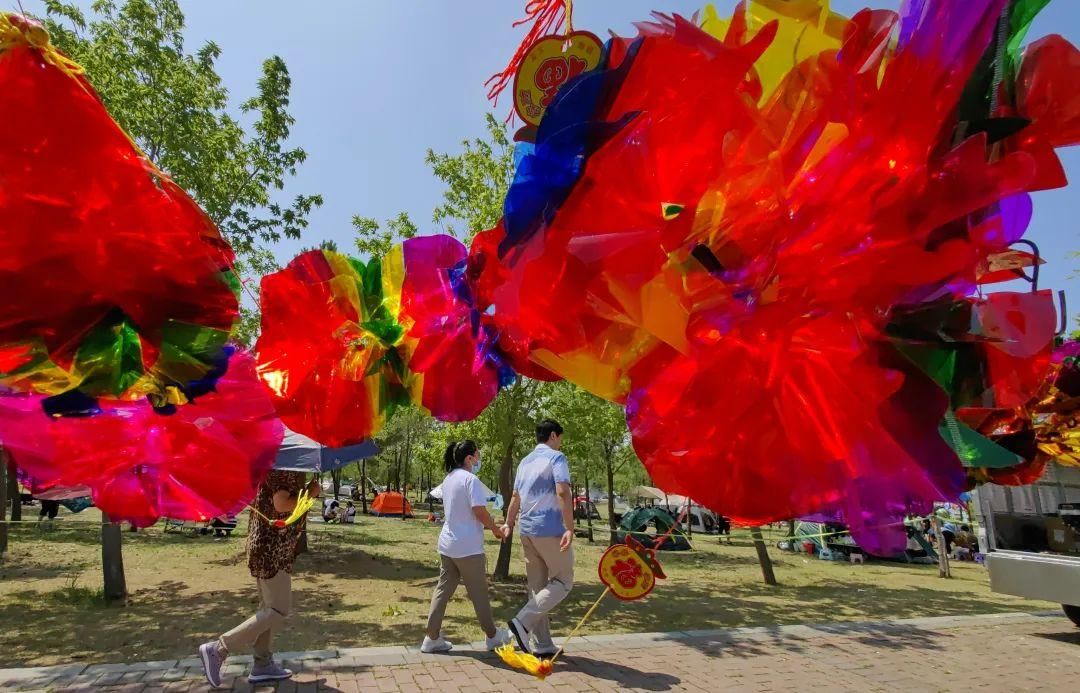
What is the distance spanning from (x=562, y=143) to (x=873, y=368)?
1011 millimetres

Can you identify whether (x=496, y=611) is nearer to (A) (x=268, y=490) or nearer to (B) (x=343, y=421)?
(A) (x=268, y=490)

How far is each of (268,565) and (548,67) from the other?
12.1 feet

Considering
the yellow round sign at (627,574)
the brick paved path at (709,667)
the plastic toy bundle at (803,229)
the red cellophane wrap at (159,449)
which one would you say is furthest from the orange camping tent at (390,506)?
the plastic toy bundle at (803,229)

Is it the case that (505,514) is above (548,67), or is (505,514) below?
below

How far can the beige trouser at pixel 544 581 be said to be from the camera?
458 centimetres

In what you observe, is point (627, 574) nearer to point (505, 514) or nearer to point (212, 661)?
point (212, 661)

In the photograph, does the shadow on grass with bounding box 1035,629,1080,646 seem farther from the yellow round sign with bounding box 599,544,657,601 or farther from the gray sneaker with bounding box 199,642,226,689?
the gray sneaker with bounding box 199,642,226,689

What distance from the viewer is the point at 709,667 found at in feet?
16.9

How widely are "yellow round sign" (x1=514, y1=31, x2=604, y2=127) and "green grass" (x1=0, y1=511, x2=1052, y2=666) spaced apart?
2.58m

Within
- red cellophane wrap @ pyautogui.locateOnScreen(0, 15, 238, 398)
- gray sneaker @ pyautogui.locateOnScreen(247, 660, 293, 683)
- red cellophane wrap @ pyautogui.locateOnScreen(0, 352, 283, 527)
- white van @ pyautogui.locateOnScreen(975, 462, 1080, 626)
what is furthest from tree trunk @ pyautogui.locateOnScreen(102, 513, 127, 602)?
white van @ pyautogui.locateOnScreen(975, 462, 1080, 626)

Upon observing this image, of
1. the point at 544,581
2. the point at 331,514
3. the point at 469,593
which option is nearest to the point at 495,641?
the point at 469,593

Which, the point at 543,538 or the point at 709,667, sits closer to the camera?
the point at 543,538

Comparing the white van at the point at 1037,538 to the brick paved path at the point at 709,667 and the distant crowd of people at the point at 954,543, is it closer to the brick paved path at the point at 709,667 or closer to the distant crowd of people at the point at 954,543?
the brick paved path at the point at 709,667

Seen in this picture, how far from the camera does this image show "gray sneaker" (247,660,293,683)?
4.30 metres
